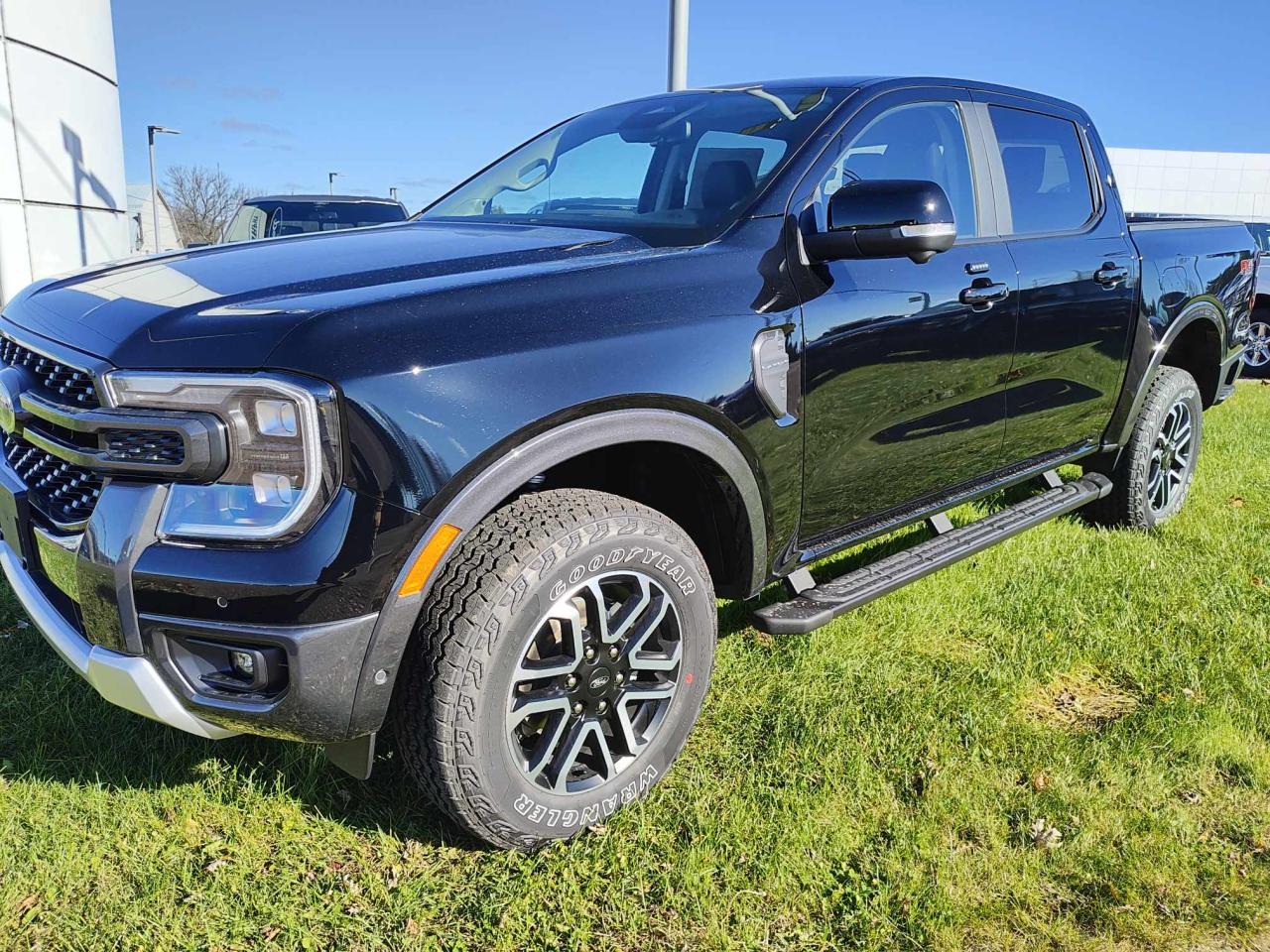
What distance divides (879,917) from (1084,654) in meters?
1.73

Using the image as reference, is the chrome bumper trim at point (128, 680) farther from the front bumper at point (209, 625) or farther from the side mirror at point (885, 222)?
the side mirror at point (885, 222)

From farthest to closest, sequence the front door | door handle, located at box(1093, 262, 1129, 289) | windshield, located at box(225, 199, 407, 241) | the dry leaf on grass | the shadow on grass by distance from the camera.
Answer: windshield, located at box(225, 199, 407, 241)
door handle, located at box(1093, 262, 1129, 289)
the front door
the shadow on grass
the dry leaf on grass

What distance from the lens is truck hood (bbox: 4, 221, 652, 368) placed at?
77.8 inches

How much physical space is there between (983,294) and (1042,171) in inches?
42.9

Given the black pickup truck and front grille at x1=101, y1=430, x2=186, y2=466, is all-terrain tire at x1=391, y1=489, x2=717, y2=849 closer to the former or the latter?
the black pickup truck

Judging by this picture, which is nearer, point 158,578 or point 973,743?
point 158,578

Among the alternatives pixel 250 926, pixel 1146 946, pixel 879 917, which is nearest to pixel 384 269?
pixel 250 926

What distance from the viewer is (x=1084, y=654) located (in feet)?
11.6

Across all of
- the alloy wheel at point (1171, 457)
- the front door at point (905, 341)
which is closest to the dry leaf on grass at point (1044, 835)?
the front door at point (905, 341)

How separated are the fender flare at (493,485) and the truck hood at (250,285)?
421mm

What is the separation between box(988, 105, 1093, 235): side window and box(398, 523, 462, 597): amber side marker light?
2611 millimetres

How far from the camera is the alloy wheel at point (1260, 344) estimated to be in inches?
420

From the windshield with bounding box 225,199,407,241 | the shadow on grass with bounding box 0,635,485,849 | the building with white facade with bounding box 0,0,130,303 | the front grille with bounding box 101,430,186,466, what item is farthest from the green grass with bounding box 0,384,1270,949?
the building with white facade with bounding box 0,0,130,303

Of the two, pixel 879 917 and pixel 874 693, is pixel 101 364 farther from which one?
pixel 874 693
